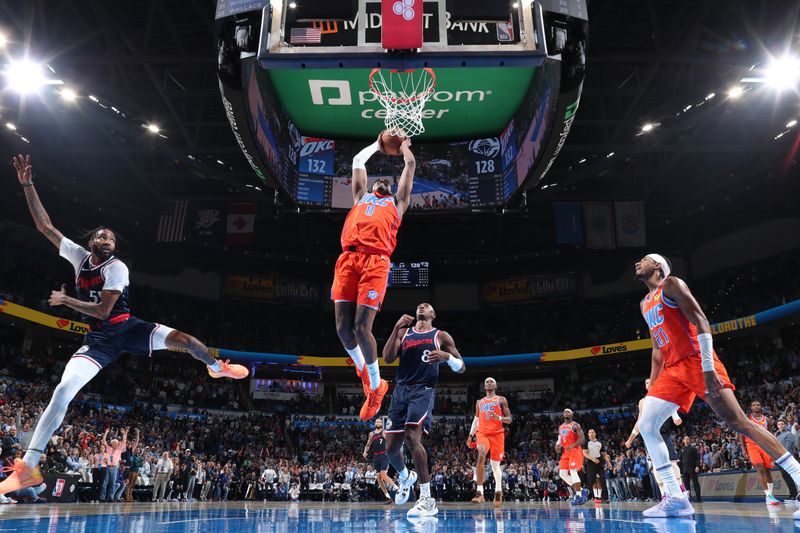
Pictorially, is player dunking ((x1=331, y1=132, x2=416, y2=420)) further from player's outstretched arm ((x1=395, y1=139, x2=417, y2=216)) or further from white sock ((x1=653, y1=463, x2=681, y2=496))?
white sock ((x1=653, y1=463, x2=681, y2=496))

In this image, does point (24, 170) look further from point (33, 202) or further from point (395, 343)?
point (395, 343)

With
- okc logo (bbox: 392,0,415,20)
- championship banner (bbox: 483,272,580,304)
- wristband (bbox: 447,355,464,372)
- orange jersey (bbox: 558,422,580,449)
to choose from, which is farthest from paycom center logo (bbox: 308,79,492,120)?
championship banner (bbox: 483,272,580,304)

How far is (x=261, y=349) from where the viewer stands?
33188 mm

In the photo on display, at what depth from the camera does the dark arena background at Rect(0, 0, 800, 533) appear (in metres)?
6.55

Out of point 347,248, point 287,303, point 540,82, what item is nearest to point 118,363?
point 287,303

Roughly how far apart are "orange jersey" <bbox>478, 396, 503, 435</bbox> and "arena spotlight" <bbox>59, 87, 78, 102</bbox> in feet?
50.5

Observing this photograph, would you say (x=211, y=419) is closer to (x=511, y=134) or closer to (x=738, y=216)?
(x=511, y=134)

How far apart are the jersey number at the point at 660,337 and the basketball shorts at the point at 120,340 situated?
4.32 meters

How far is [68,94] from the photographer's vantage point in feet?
61.1

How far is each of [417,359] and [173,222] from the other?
18.6m

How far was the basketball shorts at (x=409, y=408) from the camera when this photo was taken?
281 inches

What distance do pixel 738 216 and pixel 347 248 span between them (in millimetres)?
29181

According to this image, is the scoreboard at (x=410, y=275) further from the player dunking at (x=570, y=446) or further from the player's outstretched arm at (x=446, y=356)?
Result: the player's outstretched arm at (x=446, y=356)

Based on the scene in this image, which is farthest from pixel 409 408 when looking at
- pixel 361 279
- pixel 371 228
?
pixel 371 228
